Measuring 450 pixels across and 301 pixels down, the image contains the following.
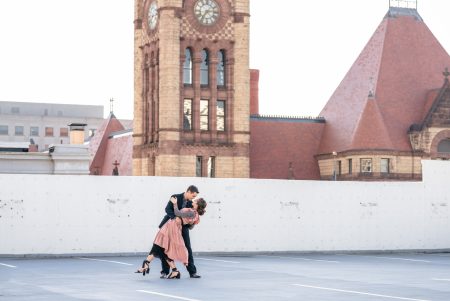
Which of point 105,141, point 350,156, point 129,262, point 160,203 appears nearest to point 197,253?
point 160,203

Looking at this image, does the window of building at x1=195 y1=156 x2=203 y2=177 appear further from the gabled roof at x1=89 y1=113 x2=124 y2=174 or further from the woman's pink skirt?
the woman's pink skirt

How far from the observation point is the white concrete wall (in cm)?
2806

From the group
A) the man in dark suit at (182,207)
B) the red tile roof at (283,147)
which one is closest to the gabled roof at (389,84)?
the red tile roof at (283,147)

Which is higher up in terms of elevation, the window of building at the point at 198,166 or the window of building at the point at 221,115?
the window of building at the point at 221,115

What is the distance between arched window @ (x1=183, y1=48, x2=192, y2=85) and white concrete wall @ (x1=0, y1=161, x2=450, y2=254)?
4441cm

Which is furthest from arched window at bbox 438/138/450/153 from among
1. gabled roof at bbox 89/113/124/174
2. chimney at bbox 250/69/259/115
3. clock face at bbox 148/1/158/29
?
gabled roof at bbox 89/113/124/174

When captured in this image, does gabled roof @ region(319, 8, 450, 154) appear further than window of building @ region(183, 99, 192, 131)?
No

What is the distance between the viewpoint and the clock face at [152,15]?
7688 cm

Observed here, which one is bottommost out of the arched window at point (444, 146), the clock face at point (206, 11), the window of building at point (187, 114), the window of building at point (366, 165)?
the window of building at point (366, 165)

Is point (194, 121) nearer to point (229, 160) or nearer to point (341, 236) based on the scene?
point (229, 160)

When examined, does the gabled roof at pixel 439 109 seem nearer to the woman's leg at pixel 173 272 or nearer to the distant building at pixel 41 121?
the woman's leg at pixel 173 272

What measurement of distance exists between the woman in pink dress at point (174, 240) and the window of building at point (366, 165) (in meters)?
54.8

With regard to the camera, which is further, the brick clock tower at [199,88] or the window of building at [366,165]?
the brick clock tower at [199,88]

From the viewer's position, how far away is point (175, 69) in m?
74.5
